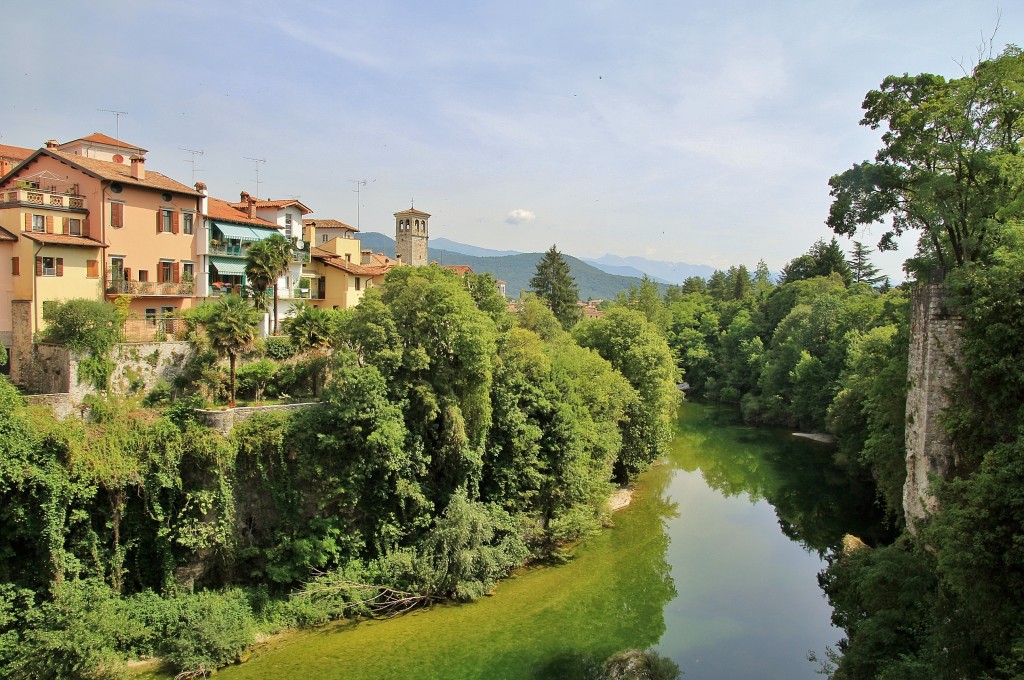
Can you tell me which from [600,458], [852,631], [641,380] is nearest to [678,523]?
[600,458]

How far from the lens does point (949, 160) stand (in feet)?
56.8

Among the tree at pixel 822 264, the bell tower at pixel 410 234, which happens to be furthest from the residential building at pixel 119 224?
the tree at pixel 822 264

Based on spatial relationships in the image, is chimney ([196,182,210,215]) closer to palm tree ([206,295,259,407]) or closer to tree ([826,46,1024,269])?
palm tree ([206,295,259,407])

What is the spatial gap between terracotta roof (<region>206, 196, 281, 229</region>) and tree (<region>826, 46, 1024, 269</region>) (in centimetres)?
2666

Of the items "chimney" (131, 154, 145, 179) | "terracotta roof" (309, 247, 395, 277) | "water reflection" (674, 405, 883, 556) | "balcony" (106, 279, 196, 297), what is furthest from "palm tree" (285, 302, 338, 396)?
"water reflection" (674, 405, 883, 556)

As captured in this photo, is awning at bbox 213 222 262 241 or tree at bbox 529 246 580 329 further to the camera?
tree at bbox 529 246 580 329

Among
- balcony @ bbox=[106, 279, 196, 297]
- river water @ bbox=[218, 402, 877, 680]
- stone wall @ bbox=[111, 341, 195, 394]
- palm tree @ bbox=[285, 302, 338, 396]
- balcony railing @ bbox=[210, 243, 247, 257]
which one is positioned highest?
balcony railing @ bbox=[210, 243, 247, 257]

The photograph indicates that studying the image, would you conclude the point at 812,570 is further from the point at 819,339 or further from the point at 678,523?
the point at 819,339

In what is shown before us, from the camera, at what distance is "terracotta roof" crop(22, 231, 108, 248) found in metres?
24.3

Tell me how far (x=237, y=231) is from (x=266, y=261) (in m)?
5.85

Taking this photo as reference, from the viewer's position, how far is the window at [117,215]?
2702 cm

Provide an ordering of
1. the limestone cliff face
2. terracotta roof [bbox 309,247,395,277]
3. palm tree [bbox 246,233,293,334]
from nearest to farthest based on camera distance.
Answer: the limestone cliff face < palm tree [bbox 246,233,293,334] < terracotta roof [bbox 309,247,395,277]

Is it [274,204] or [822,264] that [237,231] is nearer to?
[274,204]

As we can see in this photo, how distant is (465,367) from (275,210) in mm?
17818
